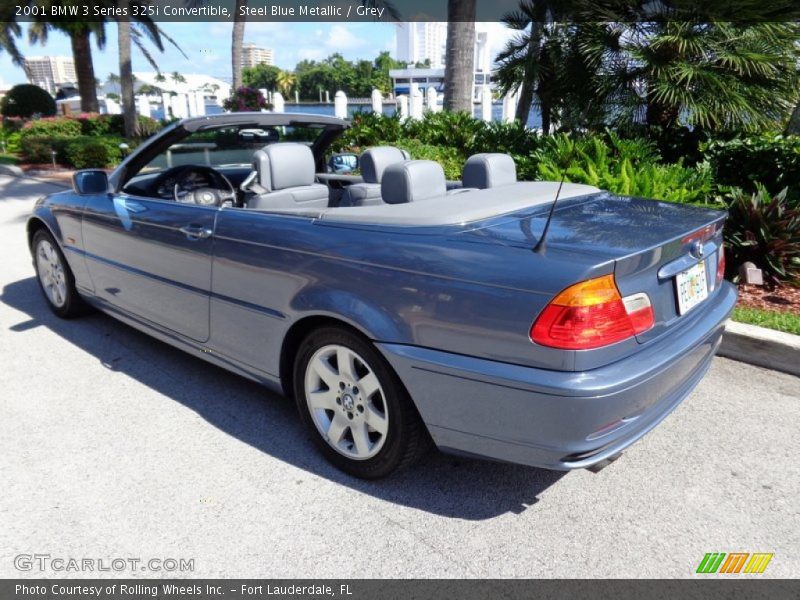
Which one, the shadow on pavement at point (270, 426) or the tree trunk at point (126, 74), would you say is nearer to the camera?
the shadow on pavement at point (270, 426)

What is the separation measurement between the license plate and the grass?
173 centimetres

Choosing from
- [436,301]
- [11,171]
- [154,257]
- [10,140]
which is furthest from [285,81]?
[436,301]

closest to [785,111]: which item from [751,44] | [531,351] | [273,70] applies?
[751,44]

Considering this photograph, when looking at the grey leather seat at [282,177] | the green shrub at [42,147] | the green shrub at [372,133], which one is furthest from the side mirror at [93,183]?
the green shrub at [42,147]

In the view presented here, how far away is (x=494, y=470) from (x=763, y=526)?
1116 mm

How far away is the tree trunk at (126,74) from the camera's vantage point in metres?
19.1

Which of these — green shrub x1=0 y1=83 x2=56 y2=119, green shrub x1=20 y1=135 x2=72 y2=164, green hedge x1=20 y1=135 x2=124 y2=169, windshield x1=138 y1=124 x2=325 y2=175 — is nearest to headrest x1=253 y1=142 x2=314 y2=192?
windshield x1=138 y1=124 x2=325 y2=175

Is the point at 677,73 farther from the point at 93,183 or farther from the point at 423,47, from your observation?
the point at 423,47

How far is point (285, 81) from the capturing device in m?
111

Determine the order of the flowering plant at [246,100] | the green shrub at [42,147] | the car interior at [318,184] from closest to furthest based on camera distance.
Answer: the car interior at [318,184], the flowering plant at [246,100], the green shrub at [42,147]

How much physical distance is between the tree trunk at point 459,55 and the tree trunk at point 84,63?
1970 cm

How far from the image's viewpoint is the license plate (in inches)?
101

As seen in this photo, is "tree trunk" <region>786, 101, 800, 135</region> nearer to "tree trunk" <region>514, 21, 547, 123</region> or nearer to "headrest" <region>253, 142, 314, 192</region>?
"tree trunk" <region>514, 21, 547, 123</region>
